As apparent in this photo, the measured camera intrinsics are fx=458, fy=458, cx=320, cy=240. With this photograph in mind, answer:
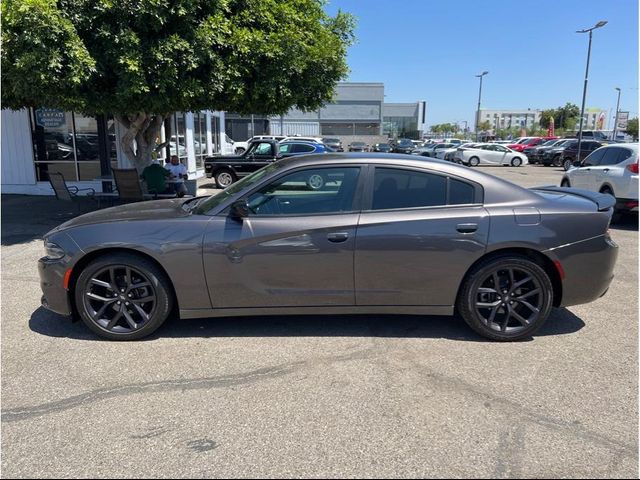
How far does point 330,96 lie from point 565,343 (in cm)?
727

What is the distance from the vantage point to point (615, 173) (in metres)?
8.80

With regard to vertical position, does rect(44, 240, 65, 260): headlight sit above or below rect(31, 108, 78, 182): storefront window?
below

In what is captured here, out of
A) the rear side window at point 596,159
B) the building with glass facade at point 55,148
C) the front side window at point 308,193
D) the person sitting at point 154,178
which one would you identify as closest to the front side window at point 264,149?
the building with glass facade at point 55,148

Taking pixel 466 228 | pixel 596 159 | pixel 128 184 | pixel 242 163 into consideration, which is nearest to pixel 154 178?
pixel 128 184

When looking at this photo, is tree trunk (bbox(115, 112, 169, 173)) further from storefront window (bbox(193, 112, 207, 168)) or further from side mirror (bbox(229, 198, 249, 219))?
storefront window (bbox(193, 112, 207, 168))

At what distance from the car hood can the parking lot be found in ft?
3.20

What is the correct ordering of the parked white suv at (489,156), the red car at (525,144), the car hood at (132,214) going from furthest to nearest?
the red car at (525,144)
the parked white suv at (489,156)
the car hood at (132,214)

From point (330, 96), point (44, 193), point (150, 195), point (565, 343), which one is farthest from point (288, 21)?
point (44, 193)

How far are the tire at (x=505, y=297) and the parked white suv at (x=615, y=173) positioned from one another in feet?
20.1

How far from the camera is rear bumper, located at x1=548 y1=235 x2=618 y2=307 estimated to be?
151 inches

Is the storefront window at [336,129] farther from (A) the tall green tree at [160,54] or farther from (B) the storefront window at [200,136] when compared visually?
(A) the tall green tree at [160,54]

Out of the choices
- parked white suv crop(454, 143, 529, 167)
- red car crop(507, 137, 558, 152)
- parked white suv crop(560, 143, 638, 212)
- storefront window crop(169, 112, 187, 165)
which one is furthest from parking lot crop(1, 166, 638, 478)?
red car crop(507, 137, 558, 152)

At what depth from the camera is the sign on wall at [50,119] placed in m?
12.6

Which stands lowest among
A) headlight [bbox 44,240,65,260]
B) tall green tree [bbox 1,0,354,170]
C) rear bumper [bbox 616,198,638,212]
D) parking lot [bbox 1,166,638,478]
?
parking lot [bbox 1,166,638,478]
